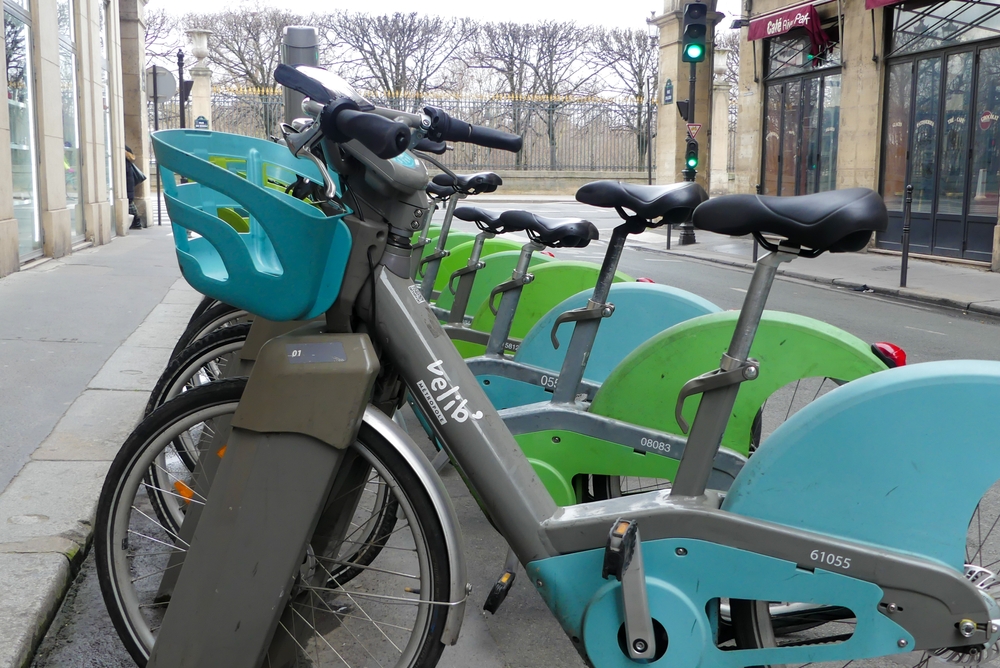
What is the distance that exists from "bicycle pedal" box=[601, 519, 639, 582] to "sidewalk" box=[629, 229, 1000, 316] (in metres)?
8.71

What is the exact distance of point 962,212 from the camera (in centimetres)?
1534

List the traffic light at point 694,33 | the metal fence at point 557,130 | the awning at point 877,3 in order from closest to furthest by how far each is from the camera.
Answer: the awning at point 877,3 < the traffic light at point 694,33 < the metal fence at point 557,130

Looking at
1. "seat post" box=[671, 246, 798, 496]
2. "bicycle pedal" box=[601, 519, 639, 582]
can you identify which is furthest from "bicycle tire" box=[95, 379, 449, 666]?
"seat post" box=[671, 246, 798, 496]

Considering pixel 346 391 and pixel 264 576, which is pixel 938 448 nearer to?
pixel 346 391

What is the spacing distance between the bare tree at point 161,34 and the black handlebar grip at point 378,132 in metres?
51.4

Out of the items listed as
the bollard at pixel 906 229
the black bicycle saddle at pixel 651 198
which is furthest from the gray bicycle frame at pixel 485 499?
the bollard at pixel 906 229

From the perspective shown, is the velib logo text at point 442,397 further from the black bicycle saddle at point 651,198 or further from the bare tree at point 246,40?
the bare tree at point 246,40

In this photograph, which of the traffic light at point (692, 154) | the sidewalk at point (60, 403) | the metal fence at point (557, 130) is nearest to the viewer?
the sidewalk at point (60, 403)

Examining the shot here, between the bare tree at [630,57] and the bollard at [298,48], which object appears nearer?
the bollard at [298,48]

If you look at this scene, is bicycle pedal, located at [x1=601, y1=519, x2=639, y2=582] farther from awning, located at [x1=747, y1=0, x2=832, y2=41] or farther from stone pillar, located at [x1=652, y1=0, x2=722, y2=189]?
stone pillar, located at [x1=652, y1=0, x2=722, y2=189]

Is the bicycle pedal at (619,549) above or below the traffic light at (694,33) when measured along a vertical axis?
below

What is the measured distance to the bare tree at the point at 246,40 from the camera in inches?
1802

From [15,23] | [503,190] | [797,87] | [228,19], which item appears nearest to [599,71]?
[503,190]

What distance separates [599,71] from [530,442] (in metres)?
47.2
